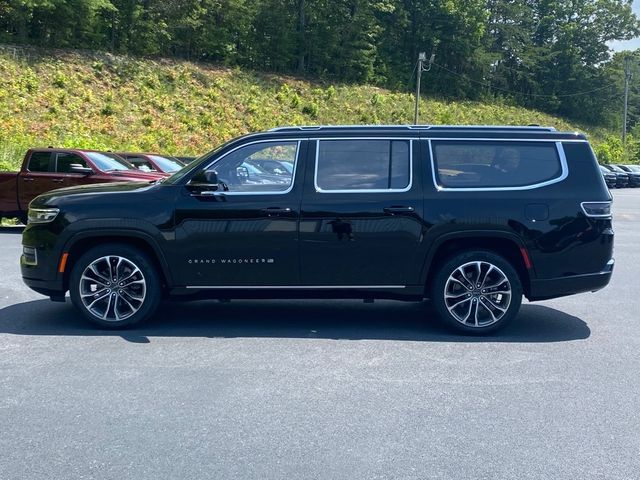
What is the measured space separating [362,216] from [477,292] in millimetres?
1339

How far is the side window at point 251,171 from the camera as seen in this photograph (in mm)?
6688

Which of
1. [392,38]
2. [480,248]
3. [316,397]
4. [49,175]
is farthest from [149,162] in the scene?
[392,38]

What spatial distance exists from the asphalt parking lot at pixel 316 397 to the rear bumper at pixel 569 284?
446 millimetres

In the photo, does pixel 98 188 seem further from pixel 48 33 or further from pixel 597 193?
pixel 48 33

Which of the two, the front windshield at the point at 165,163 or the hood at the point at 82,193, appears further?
the front windshield at the point at 165,163

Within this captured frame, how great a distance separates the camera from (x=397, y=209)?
655 cm

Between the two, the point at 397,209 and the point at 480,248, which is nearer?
the point at 397,209

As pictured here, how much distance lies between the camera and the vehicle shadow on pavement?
6699 millimetres

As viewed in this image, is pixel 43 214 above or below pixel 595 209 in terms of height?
below

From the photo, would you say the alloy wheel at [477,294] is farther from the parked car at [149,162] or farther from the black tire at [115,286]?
the parked car at [149,162]

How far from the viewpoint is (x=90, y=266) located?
6.70 m

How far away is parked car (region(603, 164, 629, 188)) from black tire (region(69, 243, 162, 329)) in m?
38.7

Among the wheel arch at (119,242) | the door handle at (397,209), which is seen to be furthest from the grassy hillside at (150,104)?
the door handle at (397,209)

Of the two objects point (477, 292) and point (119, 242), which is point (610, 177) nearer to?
point (477, 292)
